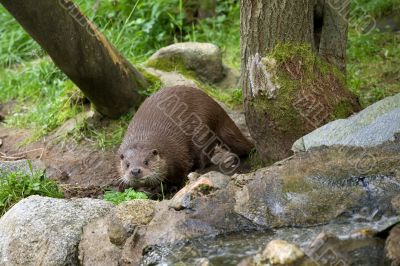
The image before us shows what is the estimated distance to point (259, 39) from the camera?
4.30 meters

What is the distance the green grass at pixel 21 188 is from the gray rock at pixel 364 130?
1.50 meters

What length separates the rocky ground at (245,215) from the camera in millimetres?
2936

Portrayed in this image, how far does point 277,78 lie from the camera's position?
14.0ft

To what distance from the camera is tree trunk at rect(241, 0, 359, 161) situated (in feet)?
13.9

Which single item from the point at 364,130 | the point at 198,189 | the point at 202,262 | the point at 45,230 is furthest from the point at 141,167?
the point at 202,262

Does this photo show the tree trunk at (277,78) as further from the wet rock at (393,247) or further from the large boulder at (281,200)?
the wet rock at (393,247)

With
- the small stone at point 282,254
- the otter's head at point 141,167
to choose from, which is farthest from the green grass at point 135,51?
the small stone at point 282,254

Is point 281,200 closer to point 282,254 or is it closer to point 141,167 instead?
point 282,254

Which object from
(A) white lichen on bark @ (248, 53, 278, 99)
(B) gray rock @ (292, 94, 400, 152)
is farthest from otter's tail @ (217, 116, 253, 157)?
(B) gray rock @ (292, 94, 400, 152)

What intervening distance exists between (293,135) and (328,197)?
1269 millimetres

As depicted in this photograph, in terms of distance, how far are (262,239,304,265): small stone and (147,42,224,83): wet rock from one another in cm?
377

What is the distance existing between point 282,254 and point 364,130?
4.19ft

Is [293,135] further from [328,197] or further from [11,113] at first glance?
[11,113]

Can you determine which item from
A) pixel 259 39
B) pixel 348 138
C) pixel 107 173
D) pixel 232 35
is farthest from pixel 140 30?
pixel 348 138
